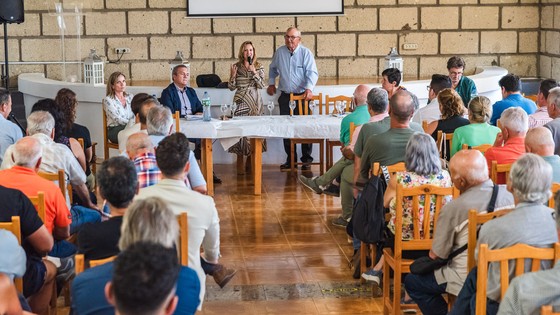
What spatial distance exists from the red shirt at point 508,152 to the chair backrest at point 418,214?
0.81m

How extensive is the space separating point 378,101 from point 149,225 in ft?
12.6

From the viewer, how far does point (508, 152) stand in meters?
5.70

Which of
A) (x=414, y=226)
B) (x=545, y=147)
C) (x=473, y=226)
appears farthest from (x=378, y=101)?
(x=473, y=226)

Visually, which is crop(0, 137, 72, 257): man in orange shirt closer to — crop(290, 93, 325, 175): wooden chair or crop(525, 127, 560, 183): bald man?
crop(525, 127, 560, 183): bald man

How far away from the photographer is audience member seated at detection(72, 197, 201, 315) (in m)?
3.08

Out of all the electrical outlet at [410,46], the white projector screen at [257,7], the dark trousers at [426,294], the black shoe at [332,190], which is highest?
the white projector screen at [257,7]

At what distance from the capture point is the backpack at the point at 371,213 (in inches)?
211

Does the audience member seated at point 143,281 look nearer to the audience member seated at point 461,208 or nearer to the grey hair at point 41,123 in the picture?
the audience member seated at point 461,208

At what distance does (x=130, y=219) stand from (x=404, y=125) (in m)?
3.17

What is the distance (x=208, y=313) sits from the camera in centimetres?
543

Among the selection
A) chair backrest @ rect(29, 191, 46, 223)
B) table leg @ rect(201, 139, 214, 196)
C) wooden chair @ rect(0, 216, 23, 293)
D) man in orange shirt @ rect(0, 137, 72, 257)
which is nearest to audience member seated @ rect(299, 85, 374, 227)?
table leg @ rect(201, 139, 214, 196)

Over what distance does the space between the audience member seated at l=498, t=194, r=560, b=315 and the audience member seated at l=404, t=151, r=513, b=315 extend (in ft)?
3.48

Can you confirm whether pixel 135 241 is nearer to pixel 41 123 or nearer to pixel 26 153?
pixel 26 153

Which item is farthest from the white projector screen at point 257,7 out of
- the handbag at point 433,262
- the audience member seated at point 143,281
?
the audience member seated at point 143,281
